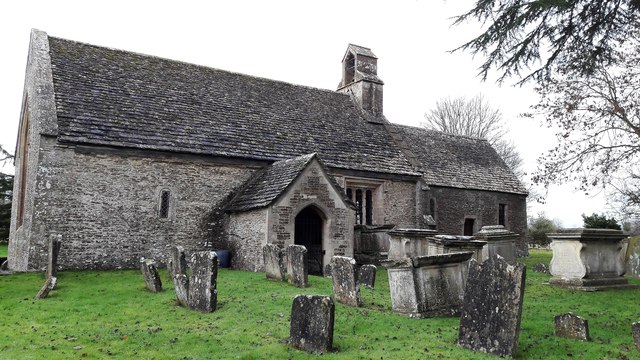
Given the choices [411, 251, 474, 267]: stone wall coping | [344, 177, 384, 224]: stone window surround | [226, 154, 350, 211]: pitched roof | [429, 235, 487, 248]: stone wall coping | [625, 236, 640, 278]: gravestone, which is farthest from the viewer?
[344, 177, 384, 224]: stone window surround

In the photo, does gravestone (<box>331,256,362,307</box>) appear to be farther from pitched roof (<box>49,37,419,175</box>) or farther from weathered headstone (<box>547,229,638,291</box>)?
pitched roof (<box>49,37,419,175</box>)

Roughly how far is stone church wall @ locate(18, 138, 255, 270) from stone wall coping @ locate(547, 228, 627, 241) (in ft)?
35.1

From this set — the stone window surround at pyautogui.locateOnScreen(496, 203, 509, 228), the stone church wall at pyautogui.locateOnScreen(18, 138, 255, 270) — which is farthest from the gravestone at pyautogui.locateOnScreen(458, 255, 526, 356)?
the stone window surround at pyautogui.locateOnScreen(496, 203, 509, 228)

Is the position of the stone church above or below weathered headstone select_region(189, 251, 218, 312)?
above

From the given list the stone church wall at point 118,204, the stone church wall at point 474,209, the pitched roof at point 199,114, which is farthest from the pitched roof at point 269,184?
the stone church wall at point 474,209

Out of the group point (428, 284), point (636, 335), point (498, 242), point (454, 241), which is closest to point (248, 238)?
point (454, 241)

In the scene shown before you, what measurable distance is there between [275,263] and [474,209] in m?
16.2

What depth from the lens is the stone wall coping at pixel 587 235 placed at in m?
13.1

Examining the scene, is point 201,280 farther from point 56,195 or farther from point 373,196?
point 373,196

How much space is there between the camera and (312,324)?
24.3 ft

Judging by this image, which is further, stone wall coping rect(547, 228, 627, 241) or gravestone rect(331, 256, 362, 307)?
stone wall coping rect(547, 228, 627, 241)

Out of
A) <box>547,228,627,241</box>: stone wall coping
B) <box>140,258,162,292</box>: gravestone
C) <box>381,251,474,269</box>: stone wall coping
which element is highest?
<box>547,228,627,241</box>: stone wall coping

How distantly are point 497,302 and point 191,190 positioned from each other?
12.4 m

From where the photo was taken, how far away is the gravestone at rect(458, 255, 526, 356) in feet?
23.2
